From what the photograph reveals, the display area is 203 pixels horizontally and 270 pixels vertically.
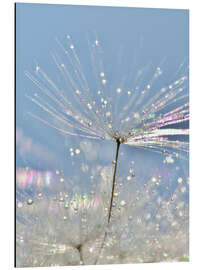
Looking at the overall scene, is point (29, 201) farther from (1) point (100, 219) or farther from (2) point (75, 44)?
(2) point (75, 44)

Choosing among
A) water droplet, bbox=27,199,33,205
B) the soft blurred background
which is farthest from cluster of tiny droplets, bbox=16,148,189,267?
the soft blurred background

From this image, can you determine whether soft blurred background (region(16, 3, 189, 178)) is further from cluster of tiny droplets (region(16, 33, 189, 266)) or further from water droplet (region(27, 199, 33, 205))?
water droplet (region(27, 199, 33, 205))

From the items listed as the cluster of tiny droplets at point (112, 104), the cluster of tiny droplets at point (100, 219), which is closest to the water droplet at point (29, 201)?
the cluster of tiny droplets at point (100, 219)

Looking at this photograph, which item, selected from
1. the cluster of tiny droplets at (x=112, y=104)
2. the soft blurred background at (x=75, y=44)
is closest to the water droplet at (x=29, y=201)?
the soft blurred background at (x=75, y=44)

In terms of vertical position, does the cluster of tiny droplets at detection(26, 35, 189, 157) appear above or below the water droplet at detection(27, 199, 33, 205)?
above

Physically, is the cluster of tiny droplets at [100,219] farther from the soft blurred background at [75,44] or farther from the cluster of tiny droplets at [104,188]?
the soft blurred background at [75,44]

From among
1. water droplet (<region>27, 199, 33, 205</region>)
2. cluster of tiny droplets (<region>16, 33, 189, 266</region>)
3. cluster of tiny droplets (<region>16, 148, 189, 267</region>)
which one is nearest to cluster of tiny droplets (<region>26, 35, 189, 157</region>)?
cluster of tiny droplets (<region>16, 33, 189, 266</region>)

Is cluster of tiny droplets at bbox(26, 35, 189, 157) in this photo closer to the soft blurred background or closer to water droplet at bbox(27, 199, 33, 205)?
the soft blurred background

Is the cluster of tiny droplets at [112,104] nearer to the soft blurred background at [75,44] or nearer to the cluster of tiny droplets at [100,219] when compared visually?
the soft blurred background at [75,44]

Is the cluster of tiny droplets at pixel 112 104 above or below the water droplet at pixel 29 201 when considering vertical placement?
above
